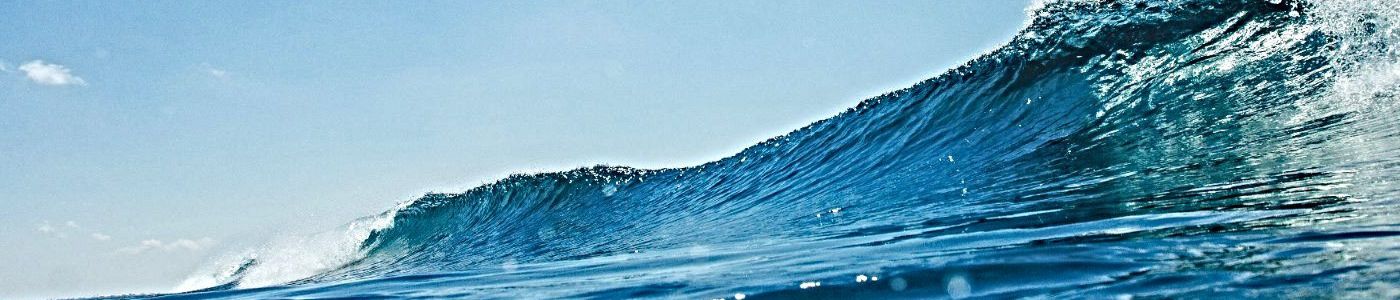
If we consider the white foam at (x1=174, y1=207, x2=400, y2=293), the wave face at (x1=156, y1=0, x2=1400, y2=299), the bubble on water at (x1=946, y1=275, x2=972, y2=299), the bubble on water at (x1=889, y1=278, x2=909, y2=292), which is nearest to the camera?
the bubble on water at (x1=946, y1=275, x2=972, y2=299)

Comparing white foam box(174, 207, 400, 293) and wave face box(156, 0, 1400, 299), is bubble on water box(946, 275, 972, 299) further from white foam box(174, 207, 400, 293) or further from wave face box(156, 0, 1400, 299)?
white foam box(174, 207, 400, 293)

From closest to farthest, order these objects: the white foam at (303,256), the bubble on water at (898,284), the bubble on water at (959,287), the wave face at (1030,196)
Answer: the bubble on water at (959,287) → the bubble on water at (898,284) → the wave face at (1030,196) → the white foam at (303,256)

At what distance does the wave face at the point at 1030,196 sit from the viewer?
1856 millimetres

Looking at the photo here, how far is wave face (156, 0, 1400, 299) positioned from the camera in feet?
6.09

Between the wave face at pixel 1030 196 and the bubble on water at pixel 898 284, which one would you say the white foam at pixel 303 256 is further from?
the bubble on water at pixel 898 284

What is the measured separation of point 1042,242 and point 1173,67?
273 inches

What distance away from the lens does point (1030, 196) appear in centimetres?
441

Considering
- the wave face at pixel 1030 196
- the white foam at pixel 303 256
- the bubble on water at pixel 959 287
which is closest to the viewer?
the bubble on water at pixel 959 287

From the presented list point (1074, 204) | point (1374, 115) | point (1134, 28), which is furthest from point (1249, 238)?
point (1134, 28)

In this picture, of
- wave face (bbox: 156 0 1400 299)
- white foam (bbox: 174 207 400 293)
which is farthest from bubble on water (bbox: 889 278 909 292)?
white foam (bbox: 174 207 400 293)

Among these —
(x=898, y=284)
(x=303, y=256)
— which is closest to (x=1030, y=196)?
(x=898, y=284)

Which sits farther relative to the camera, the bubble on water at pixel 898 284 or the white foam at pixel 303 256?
the white foam at pixel 303 256

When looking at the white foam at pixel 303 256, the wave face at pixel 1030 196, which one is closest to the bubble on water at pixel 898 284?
the wave face at pixel 1030 196

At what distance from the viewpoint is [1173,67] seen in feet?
26.5
